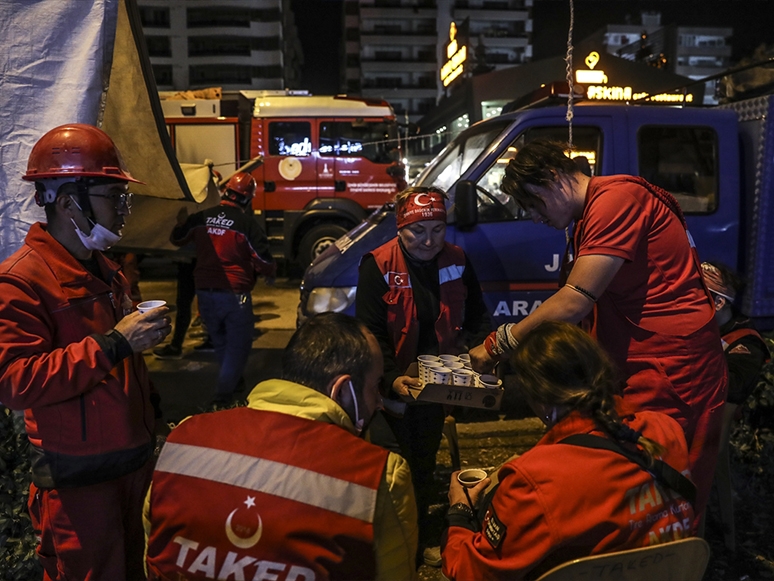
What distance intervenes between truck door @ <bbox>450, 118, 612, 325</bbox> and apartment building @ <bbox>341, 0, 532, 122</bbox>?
187ft

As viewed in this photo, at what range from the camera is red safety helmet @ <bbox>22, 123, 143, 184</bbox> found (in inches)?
82.1

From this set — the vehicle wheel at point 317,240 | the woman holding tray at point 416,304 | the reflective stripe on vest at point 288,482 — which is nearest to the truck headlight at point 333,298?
the woman holding tray at point 416,304

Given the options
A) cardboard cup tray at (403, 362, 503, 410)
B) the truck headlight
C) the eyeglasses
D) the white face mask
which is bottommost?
the truck headlight

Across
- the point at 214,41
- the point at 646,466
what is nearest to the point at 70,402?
the point at 646,466

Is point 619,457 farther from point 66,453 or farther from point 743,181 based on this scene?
point 743,181

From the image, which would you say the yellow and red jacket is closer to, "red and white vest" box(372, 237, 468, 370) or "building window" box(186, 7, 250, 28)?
"red and white vest" box(372, 237, 468, 370)

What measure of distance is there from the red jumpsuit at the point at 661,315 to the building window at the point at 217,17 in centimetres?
5256

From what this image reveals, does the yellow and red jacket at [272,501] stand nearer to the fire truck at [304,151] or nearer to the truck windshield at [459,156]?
the truck windshield at [459,156]

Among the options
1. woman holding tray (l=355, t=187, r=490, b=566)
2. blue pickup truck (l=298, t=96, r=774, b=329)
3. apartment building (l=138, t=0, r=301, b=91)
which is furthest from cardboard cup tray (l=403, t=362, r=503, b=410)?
apartment building (l=138, t=0, r=301, b=91)

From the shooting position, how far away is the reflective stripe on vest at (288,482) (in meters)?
1.36

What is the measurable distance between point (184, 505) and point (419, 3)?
64677 mm

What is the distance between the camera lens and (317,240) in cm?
1070

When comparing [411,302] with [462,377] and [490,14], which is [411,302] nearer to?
[462,377]

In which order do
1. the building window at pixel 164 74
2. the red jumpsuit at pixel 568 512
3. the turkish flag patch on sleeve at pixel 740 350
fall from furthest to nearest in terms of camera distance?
the building window at pixel 164 74, the turkish flag patch on sleeve at pixel 740 350, the red jumpsuit at pixel 568 512
